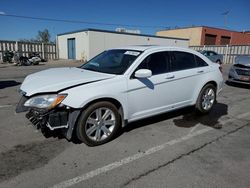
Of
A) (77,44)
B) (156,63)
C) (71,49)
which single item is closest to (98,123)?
(156,63)

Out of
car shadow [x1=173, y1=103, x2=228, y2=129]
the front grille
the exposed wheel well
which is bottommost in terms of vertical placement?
car shadow [x1=173, y1=103, x2=228, y2=129]

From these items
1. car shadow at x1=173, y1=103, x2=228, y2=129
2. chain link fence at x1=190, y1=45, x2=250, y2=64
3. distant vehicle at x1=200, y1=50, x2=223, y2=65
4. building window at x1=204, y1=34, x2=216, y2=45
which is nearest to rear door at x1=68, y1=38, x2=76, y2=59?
distant vehicle at x1=200, y1=50, x2=223, y2=65

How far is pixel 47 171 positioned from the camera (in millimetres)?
3057

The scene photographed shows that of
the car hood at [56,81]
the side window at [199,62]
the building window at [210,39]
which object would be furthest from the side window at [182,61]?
the building window at [210,39]

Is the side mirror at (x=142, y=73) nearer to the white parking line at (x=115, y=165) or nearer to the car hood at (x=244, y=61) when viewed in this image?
the white parking line at (x=115, y=165)

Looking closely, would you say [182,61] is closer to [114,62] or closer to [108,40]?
[114,62]

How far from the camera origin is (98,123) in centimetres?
380

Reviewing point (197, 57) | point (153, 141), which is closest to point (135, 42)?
point (197, 57)

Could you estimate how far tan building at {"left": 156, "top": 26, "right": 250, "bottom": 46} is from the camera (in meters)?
40.5

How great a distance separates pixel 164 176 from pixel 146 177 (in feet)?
0.81

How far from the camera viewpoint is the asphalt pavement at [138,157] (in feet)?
9.52

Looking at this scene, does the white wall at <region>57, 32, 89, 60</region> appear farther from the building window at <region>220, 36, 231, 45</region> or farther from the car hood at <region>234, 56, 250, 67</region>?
the building window at <region>220, 36, 231, 45</region>

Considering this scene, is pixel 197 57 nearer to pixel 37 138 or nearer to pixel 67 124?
pixel 67 124

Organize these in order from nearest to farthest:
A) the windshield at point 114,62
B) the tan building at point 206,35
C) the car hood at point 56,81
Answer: the car hood at point 56,81
the windshield at point 114,62
the tan building at point 206,35
